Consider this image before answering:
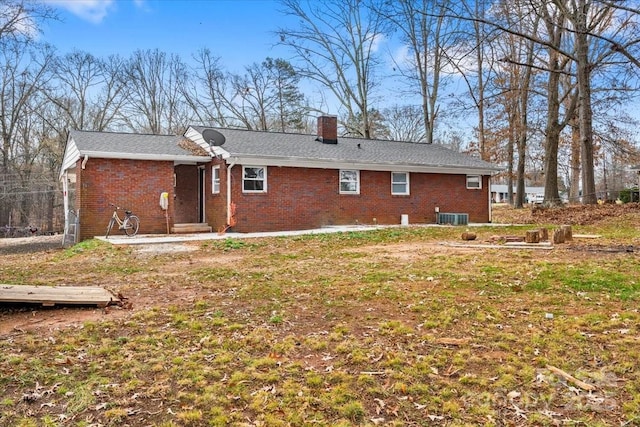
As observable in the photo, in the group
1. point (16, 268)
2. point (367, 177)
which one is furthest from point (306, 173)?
point (16, 268)

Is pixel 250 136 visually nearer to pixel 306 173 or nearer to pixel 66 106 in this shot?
pixel 306 173

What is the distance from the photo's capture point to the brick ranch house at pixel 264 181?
14312 mm

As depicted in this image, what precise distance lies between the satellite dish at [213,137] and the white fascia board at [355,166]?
130 cm

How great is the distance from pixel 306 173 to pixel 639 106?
15.2m

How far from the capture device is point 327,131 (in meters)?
18.7

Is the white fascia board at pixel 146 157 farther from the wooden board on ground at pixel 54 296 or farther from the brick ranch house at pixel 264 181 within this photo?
the wooden board on ground at pixel 54 296

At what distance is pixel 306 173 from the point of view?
1597 cm

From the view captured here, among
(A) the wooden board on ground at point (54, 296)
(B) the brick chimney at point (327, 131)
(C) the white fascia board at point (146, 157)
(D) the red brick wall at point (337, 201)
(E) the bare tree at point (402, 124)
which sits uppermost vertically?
(E) the bare tree at point (402, 124)

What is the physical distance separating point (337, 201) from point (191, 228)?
200 inches

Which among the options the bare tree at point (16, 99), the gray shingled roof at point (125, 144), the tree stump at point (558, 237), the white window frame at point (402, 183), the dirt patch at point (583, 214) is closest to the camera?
the tree stump at point (558, 237)

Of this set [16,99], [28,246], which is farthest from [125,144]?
[16,99]

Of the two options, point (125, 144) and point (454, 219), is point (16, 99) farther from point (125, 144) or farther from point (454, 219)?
point (454, 219)

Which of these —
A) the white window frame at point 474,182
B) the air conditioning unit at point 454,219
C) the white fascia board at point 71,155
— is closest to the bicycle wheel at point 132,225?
the white fascia board at point 71,155

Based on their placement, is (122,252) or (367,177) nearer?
(122,252)
